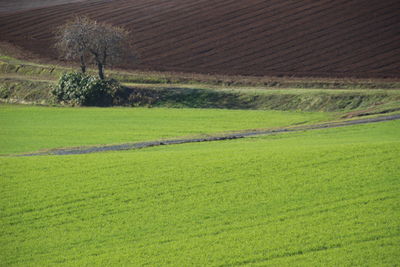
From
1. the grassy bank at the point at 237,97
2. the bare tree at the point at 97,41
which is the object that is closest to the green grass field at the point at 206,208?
the grassy bank at the point at 237,97

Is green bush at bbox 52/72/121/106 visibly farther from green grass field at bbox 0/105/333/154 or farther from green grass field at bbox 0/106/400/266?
green grass field at bbox 0/106/400/266

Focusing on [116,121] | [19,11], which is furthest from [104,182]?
[19,11]

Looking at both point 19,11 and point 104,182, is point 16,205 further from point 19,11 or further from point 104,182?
point 19,11

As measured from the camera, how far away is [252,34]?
186ft

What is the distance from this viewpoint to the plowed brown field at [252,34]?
49219 millimetres

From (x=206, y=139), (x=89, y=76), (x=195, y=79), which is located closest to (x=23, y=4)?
(x=89, y=76)

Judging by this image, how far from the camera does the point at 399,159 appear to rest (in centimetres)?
1814

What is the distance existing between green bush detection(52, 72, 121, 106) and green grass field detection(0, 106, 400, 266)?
22.8 meters

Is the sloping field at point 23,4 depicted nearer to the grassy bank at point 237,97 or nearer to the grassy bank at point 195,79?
the grassy bank at point 195,79

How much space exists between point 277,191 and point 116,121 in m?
23.2

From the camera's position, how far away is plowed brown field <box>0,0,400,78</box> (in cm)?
4922

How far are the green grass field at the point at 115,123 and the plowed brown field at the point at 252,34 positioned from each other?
1135 cm

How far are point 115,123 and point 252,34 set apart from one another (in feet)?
79.4

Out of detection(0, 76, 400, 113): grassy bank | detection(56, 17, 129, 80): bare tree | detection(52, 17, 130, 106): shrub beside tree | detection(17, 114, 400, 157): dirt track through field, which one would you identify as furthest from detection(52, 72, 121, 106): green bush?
detection(17, 114, 400, 157): dirt track through field
